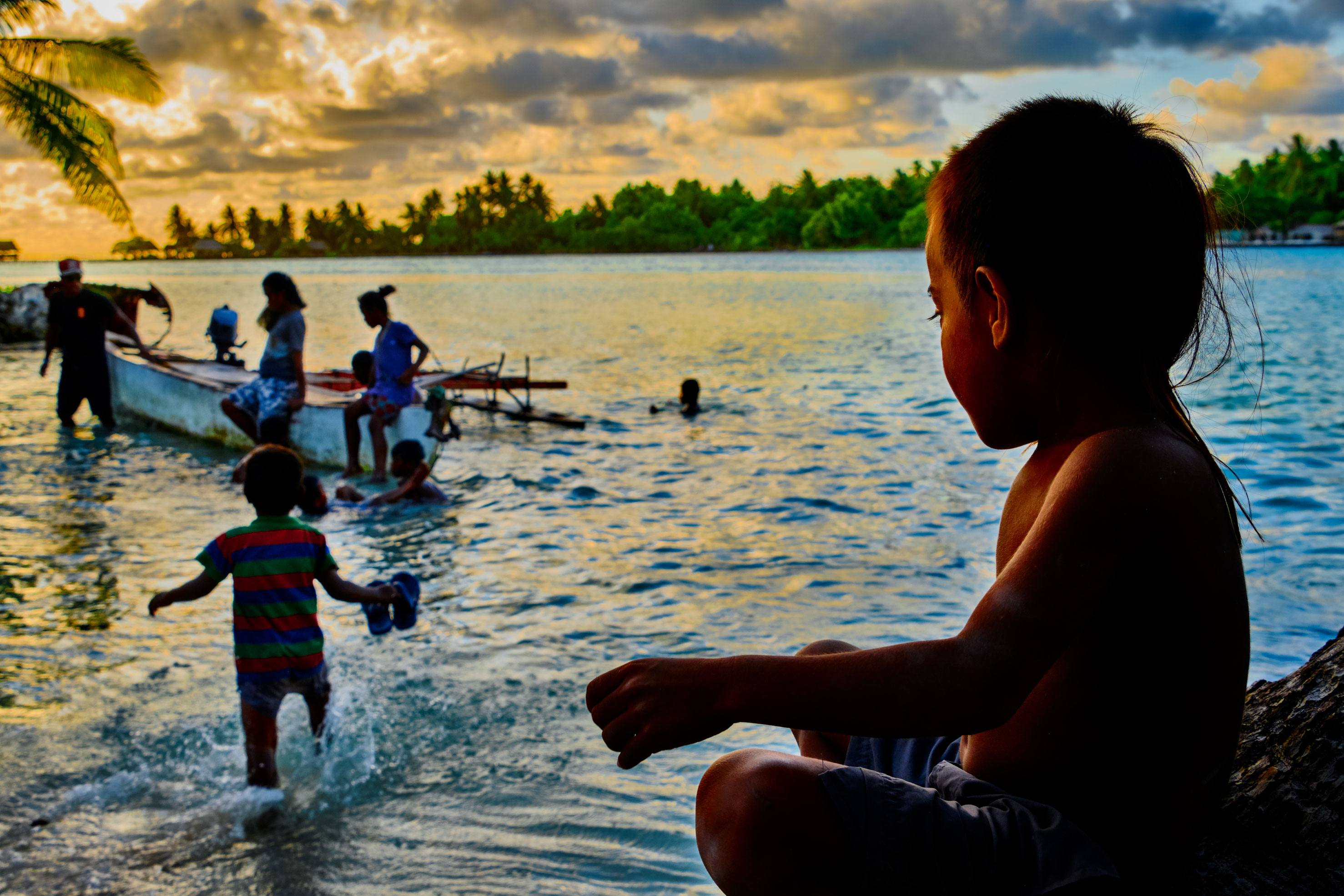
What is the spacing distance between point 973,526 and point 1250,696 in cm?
668

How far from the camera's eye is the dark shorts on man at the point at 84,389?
13.6 meters

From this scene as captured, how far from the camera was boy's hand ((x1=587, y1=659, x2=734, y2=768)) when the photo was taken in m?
1.25

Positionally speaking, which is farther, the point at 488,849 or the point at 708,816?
the point at 488,849

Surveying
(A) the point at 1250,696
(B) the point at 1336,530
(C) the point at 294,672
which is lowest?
(B) the point at 1336,530

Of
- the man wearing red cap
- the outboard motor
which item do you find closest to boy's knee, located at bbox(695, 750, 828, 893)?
the man wearing red cap

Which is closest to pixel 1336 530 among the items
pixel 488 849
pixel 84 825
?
pixel 488 849

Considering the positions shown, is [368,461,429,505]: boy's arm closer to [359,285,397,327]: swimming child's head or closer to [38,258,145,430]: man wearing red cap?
[359,285,397,327]: swimming child's head

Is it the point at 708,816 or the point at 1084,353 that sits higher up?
the point at 1084,353

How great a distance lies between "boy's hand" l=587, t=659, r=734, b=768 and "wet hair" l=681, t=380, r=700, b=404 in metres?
14.4

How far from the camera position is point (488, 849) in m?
3.71

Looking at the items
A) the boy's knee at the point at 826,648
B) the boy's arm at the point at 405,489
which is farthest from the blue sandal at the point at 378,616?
the boy's arm at the point at 405,489

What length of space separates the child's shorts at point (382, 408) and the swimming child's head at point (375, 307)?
76 centimetres

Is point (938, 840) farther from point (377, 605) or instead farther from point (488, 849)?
point (377, 605)

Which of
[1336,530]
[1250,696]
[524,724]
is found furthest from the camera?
[1336,530]
